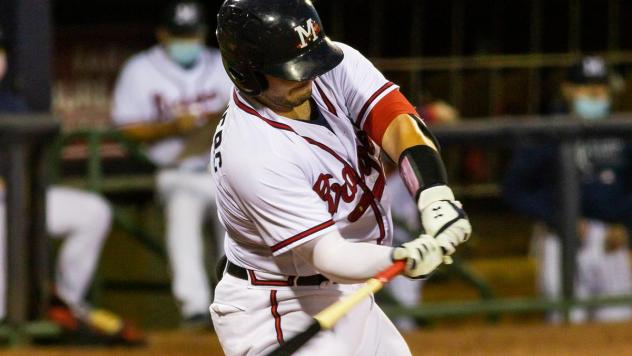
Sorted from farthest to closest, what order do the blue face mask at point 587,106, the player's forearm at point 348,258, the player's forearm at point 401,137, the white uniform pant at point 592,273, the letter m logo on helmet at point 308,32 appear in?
the blue face mask at point 587,106
the white uniform pant at point 592,273
the player's forearm at point 401,137
the letter m logo on helmet at point 308,32
the player's forearm at point 348,258

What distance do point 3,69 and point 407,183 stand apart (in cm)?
325

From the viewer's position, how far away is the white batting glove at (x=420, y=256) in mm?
3062

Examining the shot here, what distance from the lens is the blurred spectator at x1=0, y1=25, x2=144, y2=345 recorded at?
19.8 ft

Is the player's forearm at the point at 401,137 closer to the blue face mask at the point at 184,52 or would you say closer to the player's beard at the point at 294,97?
the player's beard at the point at 294,97

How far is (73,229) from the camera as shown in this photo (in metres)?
6.25

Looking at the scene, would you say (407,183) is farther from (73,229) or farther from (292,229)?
(73,229)

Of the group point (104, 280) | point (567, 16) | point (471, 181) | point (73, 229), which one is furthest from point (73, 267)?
point (567, 16)

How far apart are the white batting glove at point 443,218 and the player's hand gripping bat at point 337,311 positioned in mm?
52

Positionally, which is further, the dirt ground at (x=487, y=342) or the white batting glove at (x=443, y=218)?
the dirt ground at (x=487, y=342)

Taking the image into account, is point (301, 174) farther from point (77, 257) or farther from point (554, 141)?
point (554, 141)

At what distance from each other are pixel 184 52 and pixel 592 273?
93.3 inches

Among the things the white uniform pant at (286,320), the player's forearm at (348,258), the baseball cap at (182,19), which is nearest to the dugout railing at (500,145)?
the baseball cap at (182,19)

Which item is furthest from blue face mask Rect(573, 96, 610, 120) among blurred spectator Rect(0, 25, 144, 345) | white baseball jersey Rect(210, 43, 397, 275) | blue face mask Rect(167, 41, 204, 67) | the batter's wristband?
the batter's wristband

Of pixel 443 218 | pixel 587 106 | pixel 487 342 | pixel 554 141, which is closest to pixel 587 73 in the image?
pixel 587 106
